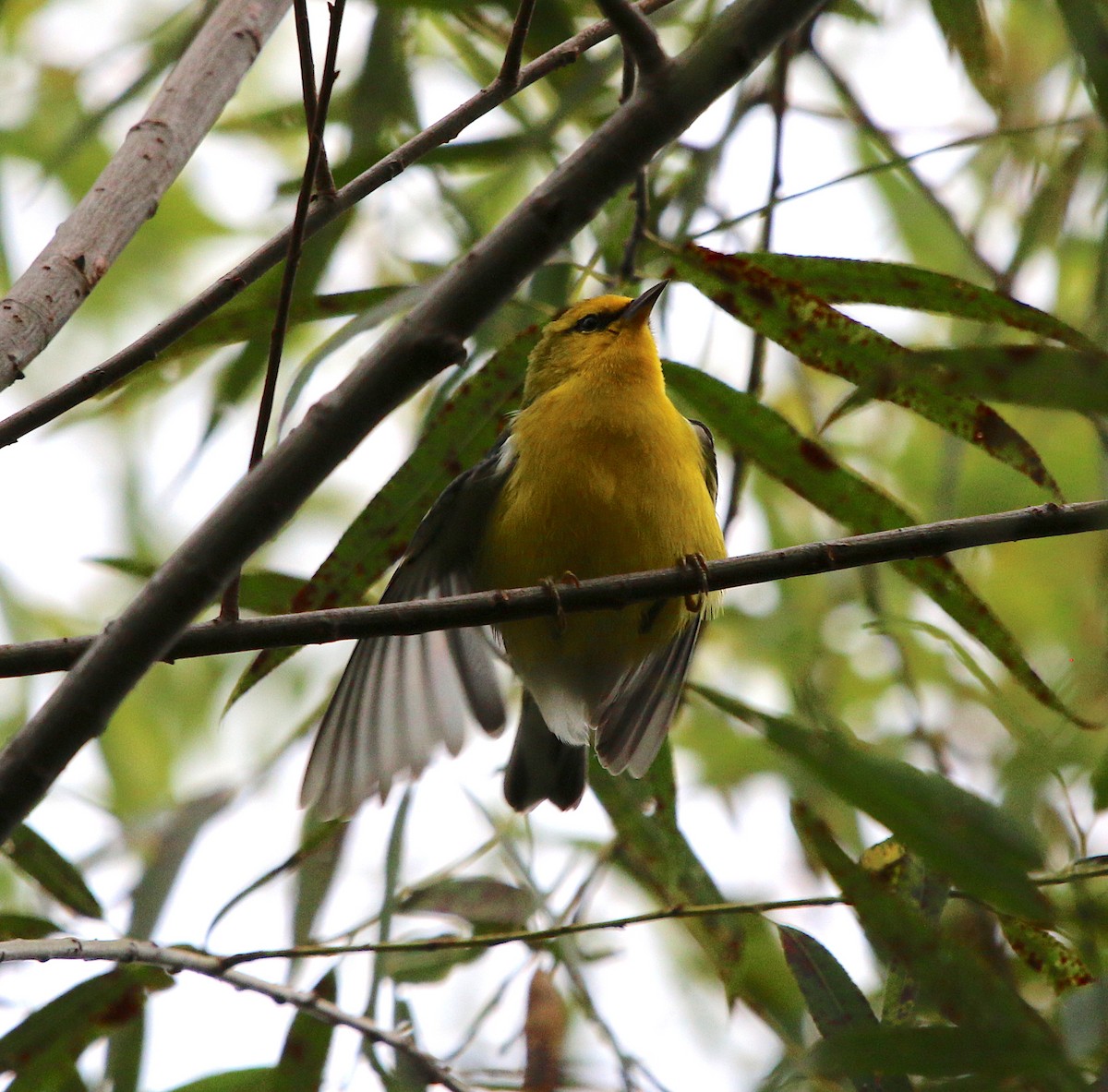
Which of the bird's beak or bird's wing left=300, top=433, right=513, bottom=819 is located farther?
the bird's beak

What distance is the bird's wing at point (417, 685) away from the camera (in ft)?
10.4

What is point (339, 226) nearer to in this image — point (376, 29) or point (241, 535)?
point (376, 29)

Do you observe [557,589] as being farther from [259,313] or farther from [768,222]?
[768,222]

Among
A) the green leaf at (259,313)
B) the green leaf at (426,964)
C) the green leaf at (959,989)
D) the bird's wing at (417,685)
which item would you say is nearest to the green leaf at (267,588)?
the bird's wing at (417,685)

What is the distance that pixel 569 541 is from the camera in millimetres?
3051

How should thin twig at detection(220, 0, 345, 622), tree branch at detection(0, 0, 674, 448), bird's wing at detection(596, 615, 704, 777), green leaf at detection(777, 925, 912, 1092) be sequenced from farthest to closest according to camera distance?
1. bird's wing at detection(596, 615, 704, 777)
2. green leaf at detection(777, 925, 912, 1092)
3. tree branch at detection(0, 0, 674, 448)
4. thin twig at detection(220, 0, 345, 622)

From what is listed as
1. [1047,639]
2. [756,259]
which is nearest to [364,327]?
[756,259]

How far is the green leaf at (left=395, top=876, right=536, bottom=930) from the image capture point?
9.93 ft

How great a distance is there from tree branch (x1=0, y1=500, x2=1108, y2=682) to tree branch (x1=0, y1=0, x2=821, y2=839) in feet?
1.20

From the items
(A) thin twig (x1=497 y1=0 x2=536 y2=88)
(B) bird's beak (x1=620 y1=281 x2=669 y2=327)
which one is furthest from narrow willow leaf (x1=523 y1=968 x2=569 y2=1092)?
(A) thin twig (x1=497 y1=0 x2=536 y2=88)

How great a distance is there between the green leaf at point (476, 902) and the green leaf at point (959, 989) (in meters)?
1.35

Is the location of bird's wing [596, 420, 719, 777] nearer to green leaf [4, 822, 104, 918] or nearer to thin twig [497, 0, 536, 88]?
green leaf [4, 822, 104, 918]

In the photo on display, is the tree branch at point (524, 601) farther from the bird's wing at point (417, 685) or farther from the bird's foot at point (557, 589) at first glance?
the bird's wing at point (417, 685)

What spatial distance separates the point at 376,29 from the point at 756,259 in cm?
145
